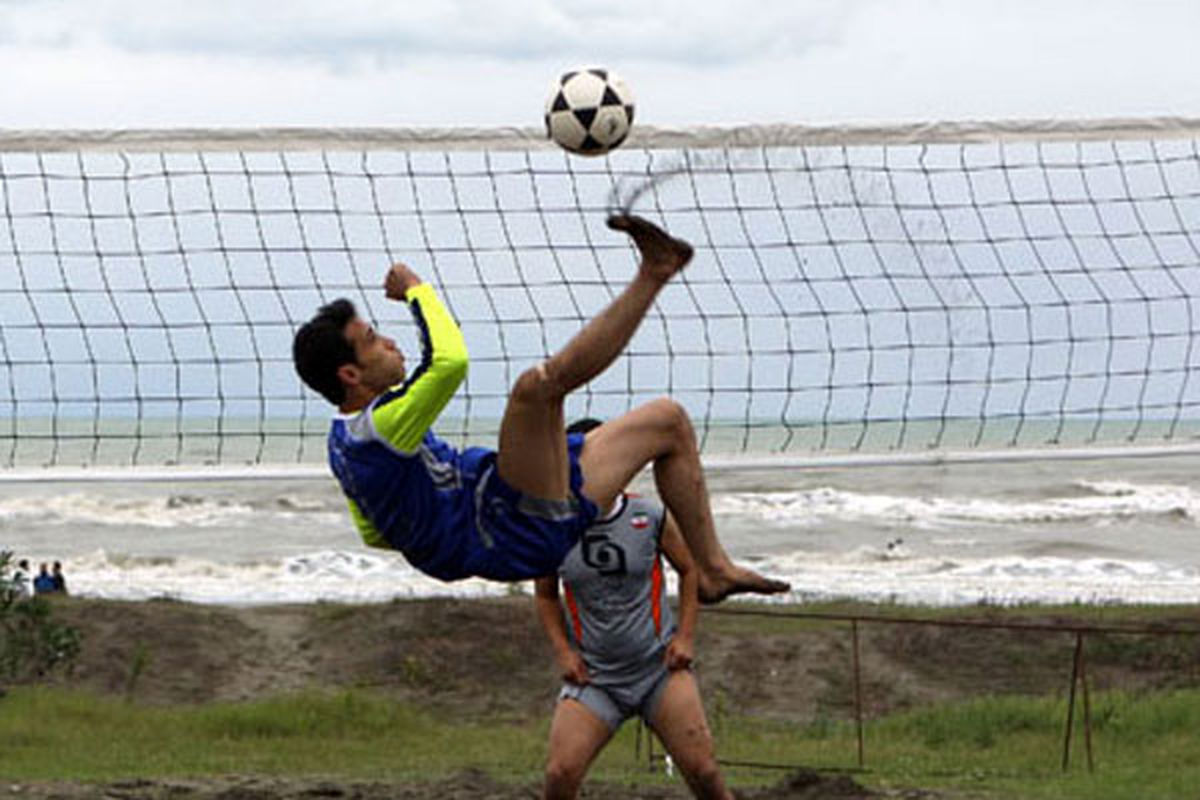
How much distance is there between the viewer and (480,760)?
13367 millimetres

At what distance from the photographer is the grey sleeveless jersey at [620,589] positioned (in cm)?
732

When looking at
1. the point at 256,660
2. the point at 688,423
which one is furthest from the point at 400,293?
the point at 256,660

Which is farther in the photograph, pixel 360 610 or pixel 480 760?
pixel 360 610

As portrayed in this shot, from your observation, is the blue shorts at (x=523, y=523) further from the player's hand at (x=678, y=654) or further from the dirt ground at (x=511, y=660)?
the dirt ground at (x=511, y=660)

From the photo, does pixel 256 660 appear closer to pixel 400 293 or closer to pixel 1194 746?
pixel 1194 746

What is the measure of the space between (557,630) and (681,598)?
525 mm

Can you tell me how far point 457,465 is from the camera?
615 centimetres

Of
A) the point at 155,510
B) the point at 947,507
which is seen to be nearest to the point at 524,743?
the point at 947,507

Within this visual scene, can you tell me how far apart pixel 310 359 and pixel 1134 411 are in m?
6.95

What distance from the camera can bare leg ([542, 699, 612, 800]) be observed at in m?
7.27

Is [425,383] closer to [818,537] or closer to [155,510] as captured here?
[818,537]

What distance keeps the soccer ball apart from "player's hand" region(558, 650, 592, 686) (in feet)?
6.00

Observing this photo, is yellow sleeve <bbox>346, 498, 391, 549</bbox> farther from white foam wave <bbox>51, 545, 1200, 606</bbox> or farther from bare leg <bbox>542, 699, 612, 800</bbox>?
white foam wave <bbox>51, 545, 1200, 606</bbox>

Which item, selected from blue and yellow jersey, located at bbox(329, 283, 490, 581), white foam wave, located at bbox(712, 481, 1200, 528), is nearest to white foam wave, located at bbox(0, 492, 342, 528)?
white foam wave, located at bbox(712, 481, 1200, 528)
